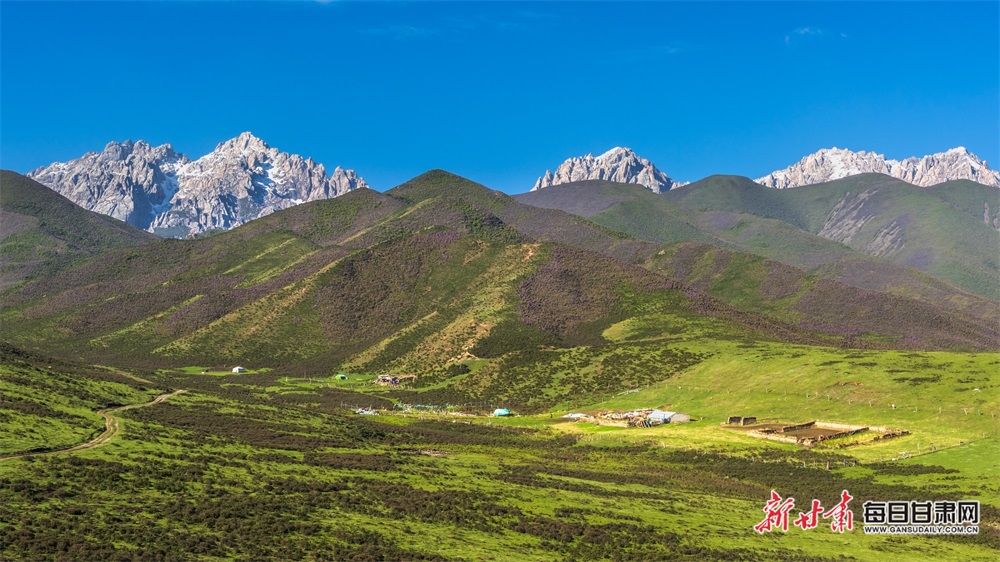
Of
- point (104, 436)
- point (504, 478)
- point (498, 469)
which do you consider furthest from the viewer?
point (498, 469)

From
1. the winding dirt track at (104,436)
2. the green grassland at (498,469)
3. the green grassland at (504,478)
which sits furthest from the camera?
the winding dirt track at (104,436)

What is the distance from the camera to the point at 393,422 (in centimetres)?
14912

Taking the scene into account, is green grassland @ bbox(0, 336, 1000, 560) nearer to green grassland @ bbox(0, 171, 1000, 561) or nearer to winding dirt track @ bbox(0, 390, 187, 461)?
green grassland @ bbox(0, 171, 1000, 561)

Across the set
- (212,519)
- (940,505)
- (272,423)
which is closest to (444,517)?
(212,519)

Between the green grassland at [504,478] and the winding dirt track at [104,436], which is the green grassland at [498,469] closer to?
the green grassland at [504,478]

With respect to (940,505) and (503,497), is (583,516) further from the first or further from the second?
(940,505)

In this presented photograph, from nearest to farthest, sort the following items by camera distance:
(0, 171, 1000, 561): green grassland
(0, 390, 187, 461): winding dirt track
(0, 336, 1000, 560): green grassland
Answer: (0, 336, 1000, 560): green grassland, (0, 171, 1000, 561): green grassland, (0, 390, 187, 461): winding dirt track

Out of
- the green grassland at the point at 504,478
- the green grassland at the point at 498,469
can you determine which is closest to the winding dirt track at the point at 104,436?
the green grassland at the point at 498,469

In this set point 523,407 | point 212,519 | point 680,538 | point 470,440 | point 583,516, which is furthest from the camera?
point 523,407

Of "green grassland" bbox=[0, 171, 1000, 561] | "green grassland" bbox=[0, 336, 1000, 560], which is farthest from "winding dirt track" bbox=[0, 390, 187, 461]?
"green grassland" bbox=[0, 336, 1000, 560]

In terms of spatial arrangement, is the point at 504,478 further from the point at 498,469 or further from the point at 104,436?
the point at 104,436

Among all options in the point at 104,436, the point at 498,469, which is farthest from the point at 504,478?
the point at 104,436

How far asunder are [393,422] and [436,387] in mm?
46572

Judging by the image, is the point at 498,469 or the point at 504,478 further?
the point at 498,469
